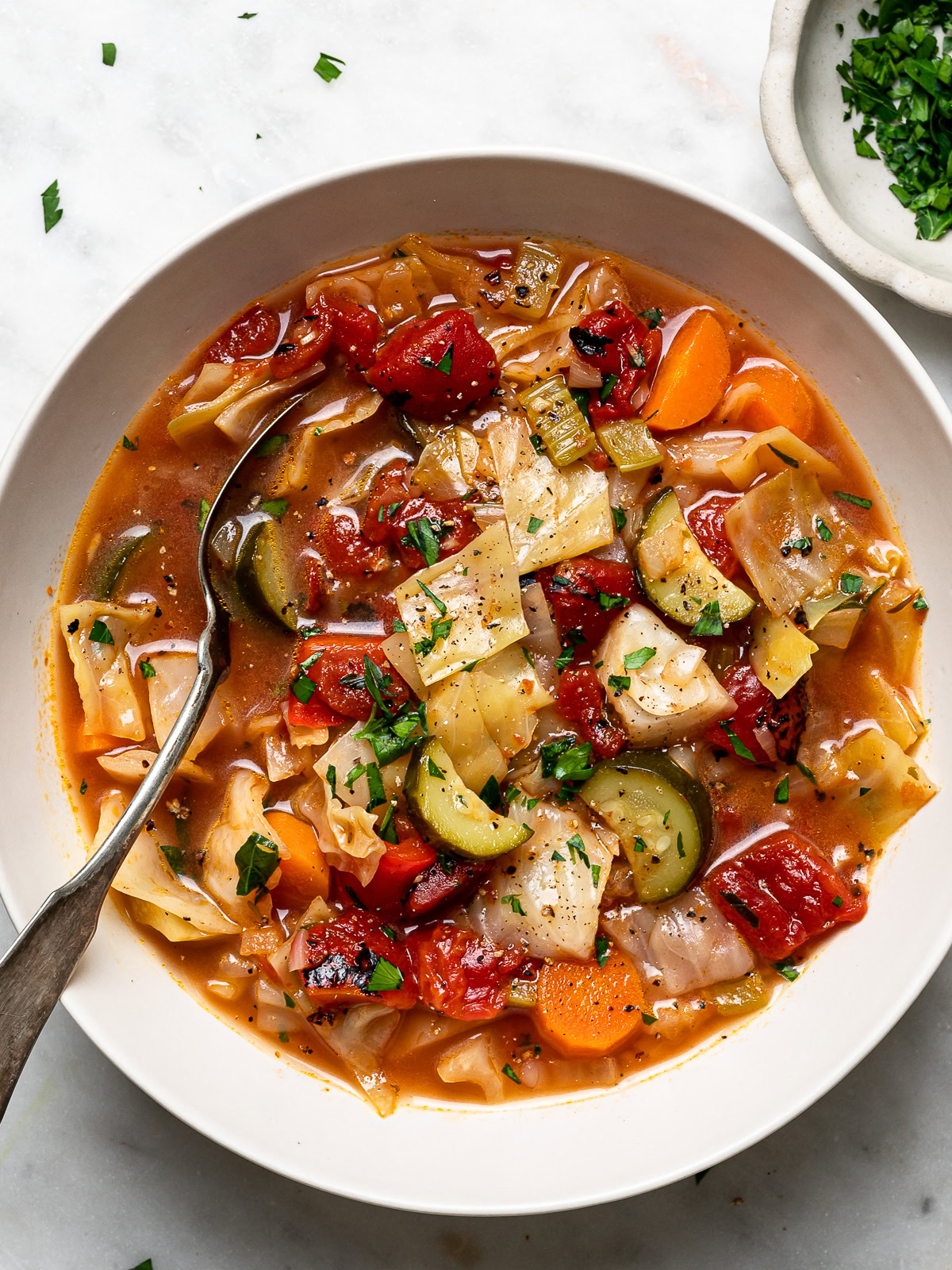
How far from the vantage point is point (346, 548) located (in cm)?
355

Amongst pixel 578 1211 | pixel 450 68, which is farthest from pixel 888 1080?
pixel 450 68

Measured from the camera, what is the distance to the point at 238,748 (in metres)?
3.62

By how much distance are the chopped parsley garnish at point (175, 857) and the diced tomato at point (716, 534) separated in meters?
2.16

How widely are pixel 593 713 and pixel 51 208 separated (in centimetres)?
277

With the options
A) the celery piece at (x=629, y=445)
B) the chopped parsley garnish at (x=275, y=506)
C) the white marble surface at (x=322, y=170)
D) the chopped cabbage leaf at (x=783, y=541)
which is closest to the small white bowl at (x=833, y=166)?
the white marble surface at (x=322, y=170)

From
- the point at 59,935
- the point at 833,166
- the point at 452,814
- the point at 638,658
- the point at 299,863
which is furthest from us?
the point at 833,166

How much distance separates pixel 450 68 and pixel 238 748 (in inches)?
105

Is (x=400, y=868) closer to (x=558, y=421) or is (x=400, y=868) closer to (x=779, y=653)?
(x=779, y=653)

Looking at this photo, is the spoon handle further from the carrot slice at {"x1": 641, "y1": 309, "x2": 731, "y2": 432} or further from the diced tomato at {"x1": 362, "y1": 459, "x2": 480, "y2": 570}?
the carrot slice at {"x1": 641, "y1": 309, "x2": 731, "y2": 432}

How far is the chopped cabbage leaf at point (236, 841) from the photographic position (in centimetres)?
350

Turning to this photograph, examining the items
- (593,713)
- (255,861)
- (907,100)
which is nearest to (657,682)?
(593,713)

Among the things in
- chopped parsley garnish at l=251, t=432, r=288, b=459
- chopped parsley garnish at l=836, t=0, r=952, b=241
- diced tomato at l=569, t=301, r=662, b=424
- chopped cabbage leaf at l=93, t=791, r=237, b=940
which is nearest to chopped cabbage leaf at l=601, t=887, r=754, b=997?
chopped cabbage leaf at l=93, t=791, r=237, b=940

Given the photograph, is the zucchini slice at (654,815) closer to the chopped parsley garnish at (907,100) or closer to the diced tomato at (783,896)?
the diced tomato at (783,896)

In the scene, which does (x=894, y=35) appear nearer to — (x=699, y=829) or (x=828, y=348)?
(x=828, y=348)
